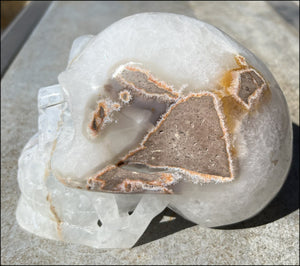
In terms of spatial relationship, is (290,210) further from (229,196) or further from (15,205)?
(15,205)

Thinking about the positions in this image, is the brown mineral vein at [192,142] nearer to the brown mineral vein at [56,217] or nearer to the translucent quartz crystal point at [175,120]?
the translucent quartz crystal point at [175,120]

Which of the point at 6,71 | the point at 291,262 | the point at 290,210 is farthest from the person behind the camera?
the point at 6,71

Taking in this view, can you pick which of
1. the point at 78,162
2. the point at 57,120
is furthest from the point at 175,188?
the point at 57,120

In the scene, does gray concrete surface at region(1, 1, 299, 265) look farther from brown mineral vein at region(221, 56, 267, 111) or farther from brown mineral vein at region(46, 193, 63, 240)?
brown mineral vein at region(221, 56, 267, 111)

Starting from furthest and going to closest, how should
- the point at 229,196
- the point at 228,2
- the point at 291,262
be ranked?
1. the point at 228,2
2. the point at 291,262
3. the point at 229,196

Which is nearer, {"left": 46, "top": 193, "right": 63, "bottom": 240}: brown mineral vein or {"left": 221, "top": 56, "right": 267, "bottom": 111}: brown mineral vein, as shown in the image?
{"left": 221, "top": 56, "right": 267, "bottom": 111}: brown mineral vein

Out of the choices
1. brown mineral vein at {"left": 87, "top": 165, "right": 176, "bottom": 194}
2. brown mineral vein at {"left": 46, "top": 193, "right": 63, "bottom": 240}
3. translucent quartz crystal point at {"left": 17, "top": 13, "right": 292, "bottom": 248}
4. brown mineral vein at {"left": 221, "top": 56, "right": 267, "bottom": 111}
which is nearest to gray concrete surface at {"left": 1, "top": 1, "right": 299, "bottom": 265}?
brown mineral vein at {"left": 46, "top": 193, "right": 63, "bottom": 240}
